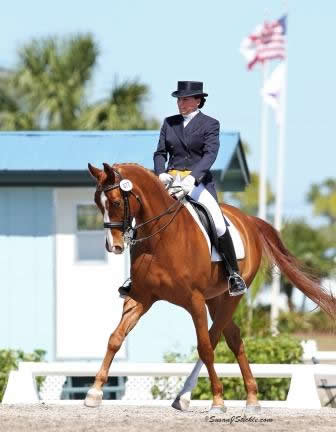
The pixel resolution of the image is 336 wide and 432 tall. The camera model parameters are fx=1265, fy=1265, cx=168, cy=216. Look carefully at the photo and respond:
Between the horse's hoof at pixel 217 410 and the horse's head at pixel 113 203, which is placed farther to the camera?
the horse's hoof at pixel 217 410

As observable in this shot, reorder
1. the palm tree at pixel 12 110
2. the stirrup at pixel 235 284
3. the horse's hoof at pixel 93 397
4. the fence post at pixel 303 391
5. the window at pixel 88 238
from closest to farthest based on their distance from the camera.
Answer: the horse's hoof at pixel 93 397
the stirrup at pixel 235 284
the fence post at pixel 303 391
the window at pixel 88 238
the palm tree at pixel 12 110

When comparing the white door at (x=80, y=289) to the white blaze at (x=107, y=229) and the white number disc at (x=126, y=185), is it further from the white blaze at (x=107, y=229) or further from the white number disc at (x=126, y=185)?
the white blaze at (x=107, y=229)

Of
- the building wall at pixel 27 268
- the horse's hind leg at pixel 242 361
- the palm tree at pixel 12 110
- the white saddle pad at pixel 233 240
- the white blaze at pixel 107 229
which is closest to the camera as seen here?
the white blaze at pixel 107 229

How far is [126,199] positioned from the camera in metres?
10.3

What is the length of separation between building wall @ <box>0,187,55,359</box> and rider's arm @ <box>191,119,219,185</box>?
700cm

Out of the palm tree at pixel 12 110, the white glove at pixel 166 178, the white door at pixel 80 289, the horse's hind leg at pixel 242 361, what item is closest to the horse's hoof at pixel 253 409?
the horse's hind leg at pixel 242 361

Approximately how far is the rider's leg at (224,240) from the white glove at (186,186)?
0.40 metres

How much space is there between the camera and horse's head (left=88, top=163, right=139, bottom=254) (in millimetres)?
10062

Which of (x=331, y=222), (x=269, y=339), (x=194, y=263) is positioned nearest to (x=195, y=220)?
(x=194, y=263)

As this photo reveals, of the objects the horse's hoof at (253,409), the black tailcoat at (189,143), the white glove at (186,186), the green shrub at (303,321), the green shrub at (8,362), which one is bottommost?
the green shrub at (303,321)

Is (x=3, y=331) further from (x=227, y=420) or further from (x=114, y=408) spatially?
(x=227, y=420)

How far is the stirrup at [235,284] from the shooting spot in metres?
11.6

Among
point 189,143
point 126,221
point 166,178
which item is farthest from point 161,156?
point 126,221

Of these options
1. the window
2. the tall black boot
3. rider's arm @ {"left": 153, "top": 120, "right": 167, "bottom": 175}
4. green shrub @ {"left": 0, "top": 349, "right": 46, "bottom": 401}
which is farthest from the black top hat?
the window
